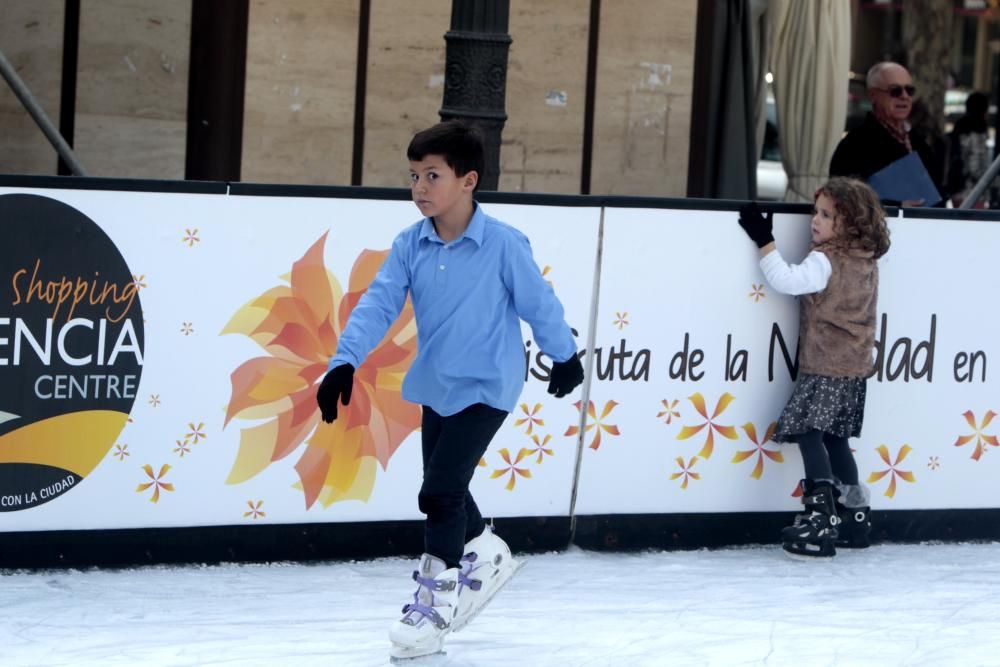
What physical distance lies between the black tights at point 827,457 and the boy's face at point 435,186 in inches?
86.0

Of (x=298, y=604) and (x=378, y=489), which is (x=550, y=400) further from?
(x=298, y=604)

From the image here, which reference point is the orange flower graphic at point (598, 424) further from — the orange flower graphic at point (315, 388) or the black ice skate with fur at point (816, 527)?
the black ice skate with fur at point (816, 527)

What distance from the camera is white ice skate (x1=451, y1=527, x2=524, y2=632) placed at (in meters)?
5.05

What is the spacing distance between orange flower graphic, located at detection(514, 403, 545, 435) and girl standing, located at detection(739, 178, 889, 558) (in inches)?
36.9

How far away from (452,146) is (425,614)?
129cm

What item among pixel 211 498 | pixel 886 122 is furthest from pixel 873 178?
pixel 211 498

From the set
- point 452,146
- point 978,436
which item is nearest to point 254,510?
point 452,146

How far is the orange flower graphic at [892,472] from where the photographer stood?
6.76 meters

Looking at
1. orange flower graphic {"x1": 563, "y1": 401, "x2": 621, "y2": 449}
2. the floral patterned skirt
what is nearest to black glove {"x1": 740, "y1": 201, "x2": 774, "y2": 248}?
the floral patterned skirt

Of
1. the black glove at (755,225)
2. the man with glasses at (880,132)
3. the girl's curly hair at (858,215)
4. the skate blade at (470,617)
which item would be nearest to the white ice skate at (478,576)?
the skate blade at (470,617)

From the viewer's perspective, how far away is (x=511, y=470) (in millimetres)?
6246

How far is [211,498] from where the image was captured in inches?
229

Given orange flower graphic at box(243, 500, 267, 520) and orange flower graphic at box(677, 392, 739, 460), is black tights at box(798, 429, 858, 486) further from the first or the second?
orange flower graphic at box(243, 500, 267, 520)

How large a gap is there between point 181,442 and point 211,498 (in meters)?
0.22
